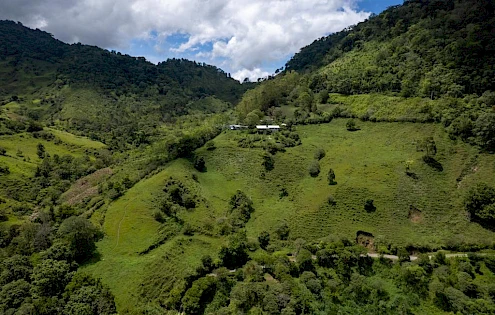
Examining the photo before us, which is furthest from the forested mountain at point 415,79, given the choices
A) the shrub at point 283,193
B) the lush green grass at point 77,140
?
the lush green grass at point 77,140

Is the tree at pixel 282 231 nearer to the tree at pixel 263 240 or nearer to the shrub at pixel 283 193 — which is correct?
the tree at pixel 263 240

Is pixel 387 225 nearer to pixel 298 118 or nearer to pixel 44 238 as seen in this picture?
pixel 298 118

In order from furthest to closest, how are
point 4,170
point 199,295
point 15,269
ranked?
point 4,170 < point 15,269 < point 199,295

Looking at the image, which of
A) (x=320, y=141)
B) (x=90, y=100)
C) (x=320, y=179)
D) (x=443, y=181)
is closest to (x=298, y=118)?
(x=320, y=141)

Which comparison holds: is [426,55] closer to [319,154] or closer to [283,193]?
[319,154]


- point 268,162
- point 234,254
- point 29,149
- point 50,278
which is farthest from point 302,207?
point 29,149

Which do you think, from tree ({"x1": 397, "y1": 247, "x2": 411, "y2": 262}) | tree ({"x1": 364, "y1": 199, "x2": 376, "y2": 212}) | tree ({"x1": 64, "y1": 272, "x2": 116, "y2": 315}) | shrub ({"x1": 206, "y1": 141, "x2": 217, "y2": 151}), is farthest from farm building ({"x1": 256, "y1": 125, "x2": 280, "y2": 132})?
tree ({"x1": 64, "y1": 272, "x2": 116, "y2": 315})
